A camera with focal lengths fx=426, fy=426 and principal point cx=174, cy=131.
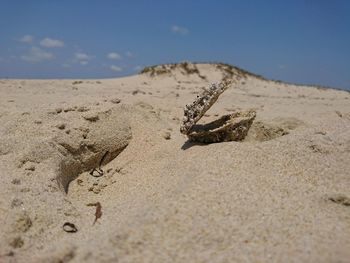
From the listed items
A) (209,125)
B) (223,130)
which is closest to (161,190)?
(223,130)

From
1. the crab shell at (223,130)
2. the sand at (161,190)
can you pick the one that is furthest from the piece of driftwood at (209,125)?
the sand at (161,190)

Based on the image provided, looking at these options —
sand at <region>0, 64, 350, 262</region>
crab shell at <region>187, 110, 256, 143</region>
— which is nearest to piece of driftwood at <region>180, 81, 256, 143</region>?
crab shell at <region>187, 110, 256, 143</region>

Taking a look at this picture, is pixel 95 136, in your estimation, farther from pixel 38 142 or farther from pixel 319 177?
pixel 319 177

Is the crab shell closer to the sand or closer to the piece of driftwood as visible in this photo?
the piece of driftwood

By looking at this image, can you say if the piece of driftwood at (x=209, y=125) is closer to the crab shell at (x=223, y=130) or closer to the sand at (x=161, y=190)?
the crab shell at (x=223, y=130)

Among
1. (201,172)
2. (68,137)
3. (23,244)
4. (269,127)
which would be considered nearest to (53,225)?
(23,244)

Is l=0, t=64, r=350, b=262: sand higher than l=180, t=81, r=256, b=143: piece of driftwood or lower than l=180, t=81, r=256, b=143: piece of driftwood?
lower
